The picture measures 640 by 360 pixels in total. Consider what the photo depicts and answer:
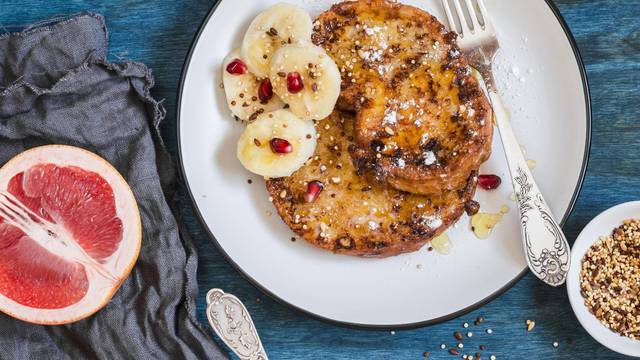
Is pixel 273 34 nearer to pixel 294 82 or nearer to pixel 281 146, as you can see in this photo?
pixel 294 82

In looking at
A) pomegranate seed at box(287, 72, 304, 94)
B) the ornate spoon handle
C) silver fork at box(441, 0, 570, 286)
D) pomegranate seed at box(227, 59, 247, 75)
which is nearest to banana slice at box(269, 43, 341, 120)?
pomegranate seed at box(287, 72, 304, 94)

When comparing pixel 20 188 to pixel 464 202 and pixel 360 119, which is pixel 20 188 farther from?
pixel 464 202

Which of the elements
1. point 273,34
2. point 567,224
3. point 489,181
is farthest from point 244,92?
point 567,224

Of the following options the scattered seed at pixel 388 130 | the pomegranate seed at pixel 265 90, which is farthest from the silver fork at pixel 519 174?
the pomegranate seed at pixel 265 90

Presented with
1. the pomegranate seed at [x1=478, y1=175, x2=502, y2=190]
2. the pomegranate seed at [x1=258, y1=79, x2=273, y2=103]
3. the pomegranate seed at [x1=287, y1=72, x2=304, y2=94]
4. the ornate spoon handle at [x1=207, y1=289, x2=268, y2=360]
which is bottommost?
the ornate spoon handle at [x1=207, y1=289, x2=268, y2=360]

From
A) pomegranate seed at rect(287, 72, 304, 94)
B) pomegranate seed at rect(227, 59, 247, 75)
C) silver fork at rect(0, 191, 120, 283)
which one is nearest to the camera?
pomegranate seed at rect(287, 72, 304, 94)

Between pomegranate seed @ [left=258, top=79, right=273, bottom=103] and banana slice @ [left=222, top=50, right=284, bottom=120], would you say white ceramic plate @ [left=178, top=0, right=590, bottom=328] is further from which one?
pomegranate seed @ [left=258, top=79, right=273, bottom=103]
